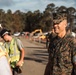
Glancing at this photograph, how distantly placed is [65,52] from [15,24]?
369ft

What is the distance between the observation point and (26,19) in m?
131

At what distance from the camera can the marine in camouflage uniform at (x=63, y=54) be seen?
4824 mm

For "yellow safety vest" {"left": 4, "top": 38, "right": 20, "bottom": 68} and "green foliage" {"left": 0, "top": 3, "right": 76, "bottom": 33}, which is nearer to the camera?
"yellow safety vest" {"left": 4, "top": 38, "right": 20, "bottom": 68}

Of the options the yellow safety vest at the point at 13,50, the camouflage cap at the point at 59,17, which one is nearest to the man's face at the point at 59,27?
the camouflage cap at the point at 59,17

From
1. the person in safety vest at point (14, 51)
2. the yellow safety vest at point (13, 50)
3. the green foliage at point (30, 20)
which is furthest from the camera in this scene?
the green foliage at point (30, 20)

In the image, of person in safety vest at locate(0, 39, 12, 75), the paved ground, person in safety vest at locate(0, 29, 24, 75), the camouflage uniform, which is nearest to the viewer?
person in safety vest at locate(0, 39, 12, 75)

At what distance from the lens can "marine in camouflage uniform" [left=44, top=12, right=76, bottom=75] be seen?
4824 millimetres

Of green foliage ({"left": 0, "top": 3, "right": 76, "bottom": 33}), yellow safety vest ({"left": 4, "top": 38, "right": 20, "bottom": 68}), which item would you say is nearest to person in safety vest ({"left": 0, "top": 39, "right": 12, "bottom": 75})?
yellow safety vest ({"left": 4, "top": 38, "right": 20, "bottom": 68})

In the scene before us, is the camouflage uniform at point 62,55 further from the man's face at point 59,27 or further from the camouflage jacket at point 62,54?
the man's face at point 59,27

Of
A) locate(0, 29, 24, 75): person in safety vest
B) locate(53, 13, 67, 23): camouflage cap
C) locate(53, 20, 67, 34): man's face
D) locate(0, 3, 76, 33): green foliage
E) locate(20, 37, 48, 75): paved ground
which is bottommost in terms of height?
locate(0, 3, 76, 33): green foliage

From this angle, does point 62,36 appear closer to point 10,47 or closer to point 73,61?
point 73,61

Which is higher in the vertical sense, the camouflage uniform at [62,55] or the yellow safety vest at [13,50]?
the camouflage uniform at [62,55]

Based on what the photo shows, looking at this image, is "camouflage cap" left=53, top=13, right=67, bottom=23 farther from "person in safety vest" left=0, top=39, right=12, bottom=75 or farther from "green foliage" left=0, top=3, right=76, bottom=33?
"green foliage" left=0, top=3, right=76, bottom=33

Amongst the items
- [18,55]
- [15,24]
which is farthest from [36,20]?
[18,55]
